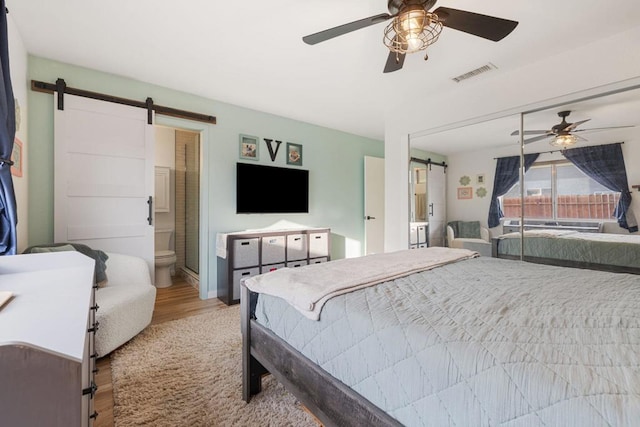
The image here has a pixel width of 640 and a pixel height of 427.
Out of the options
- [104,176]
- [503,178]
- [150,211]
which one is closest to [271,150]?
[150,211]

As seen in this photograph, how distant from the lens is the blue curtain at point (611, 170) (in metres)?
2.36

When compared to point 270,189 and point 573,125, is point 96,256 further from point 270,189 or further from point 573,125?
point 573,125

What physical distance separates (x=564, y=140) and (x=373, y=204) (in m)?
2.83

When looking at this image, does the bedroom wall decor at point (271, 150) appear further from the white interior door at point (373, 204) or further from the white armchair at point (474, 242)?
the white armchair at point (474, 242)

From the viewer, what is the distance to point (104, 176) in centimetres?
285

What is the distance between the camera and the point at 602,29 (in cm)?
213

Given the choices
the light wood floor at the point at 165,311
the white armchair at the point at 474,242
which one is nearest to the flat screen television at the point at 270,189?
the light wood floor at the point at 165,311

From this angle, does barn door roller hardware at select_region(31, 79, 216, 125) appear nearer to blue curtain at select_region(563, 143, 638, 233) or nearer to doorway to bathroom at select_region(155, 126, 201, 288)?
doorway to bathroom at select_region(155, 126, 201, 288)

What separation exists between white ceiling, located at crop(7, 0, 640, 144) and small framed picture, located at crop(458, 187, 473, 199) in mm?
764

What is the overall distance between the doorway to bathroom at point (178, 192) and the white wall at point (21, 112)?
1781mm

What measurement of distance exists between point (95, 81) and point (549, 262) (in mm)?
4621

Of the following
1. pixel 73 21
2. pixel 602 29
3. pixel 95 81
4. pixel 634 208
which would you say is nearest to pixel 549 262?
pixel 634 208

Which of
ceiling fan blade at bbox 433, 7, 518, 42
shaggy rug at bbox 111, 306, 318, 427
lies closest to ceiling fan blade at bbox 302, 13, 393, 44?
ceiling fan blade at bbox 433, 7, 518, 42

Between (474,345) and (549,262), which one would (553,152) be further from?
(474,345)
